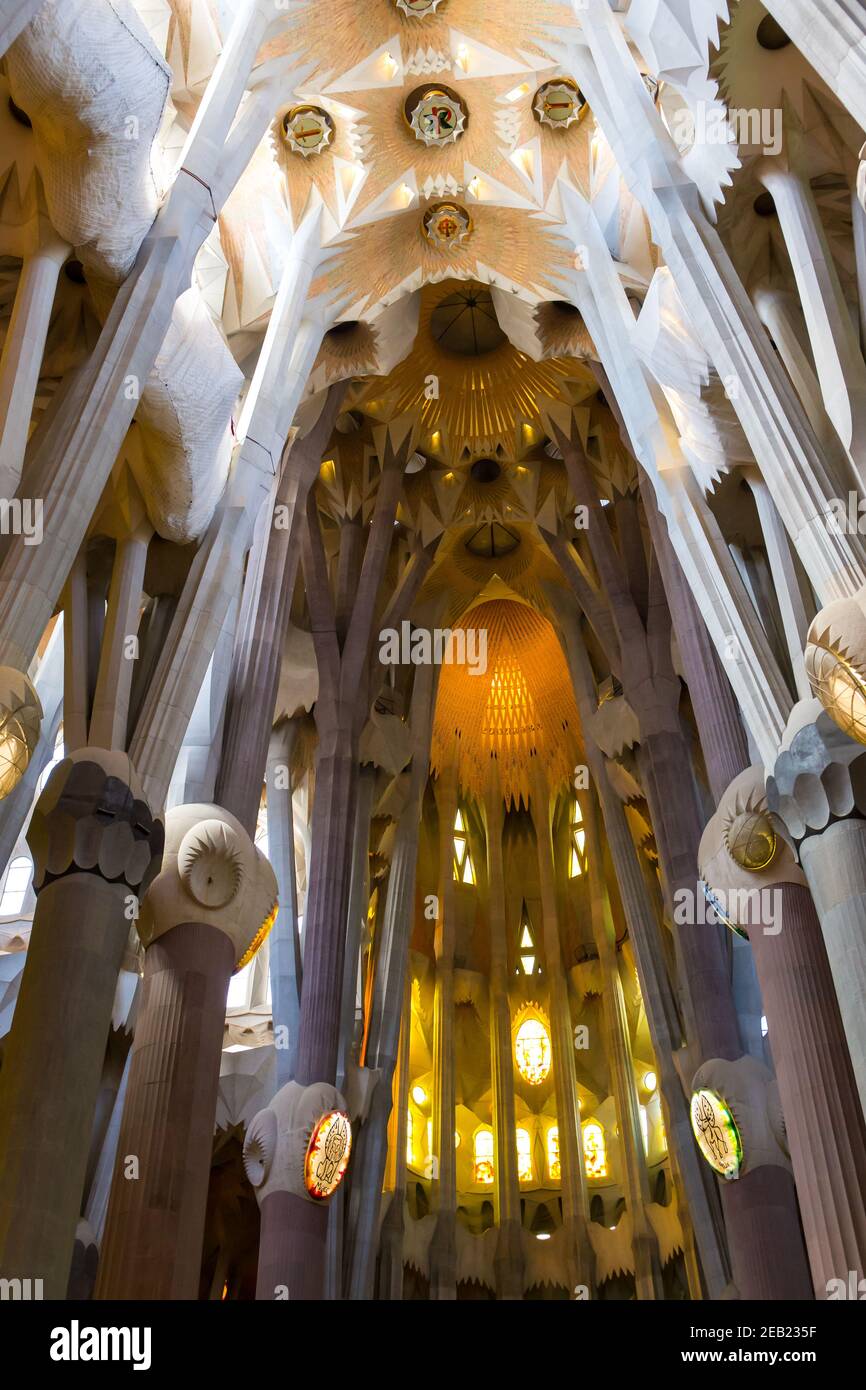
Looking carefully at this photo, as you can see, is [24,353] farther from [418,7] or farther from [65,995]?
[418,7]

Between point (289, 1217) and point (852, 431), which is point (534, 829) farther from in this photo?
point (852, 431)

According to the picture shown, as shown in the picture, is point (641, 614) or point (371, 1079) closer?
point (371, 1079)

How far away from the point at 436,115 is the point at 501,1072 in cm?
1472

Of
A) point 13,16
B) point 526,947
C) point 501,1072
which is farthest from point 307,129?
point 526,947

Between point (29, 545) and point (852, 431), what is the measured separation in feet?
17.0

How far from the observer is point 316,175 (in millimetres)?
15336

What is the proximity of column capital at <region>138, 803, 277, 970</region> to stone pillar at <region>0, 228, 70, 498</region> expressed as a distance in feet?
12.7

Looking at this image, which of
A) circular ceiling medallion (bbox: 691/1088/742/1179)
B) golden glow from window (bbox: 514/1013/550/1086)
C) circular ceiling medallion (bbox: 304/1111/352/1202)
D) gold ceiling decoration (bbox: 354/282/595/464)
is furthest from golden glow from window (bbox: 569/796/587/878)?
circular ceiling medallion (bbox: 691/1088/742/1179)

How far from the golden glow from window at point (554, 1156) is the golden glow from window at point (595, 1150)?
509 mm

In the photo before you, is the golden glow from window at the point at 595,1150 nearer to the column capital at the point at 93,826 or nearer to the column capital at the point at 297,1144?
the column capital at the point at 297,1144

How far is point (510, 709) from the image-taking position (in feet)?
83.7
